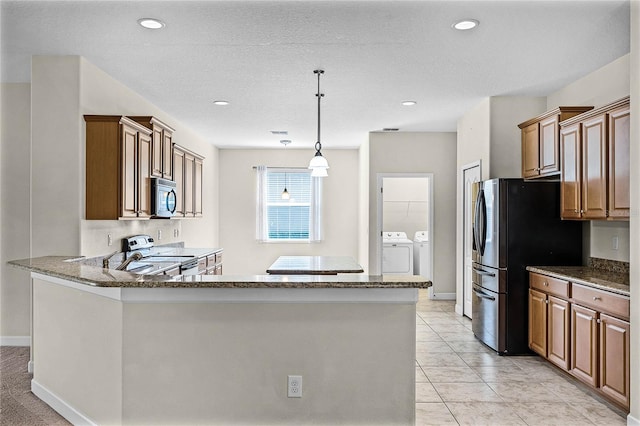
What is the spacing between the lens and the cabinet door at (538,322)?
414cm

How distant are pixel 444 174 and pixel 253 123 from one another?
308 cm

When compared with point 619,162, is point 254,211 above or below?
below

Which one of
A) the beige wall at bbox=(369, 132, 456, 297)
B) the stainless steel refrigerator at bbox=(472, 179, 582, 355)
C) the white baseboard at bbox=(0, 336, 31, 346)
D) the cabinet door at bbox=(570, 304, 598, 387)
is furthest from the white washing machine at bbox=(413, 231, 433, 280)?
the white baseboard at bbox=(0, 336, 31, 346)

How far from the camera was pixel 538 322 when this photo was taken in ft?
14.0

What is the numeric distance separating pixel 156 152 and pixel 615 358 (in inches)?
171

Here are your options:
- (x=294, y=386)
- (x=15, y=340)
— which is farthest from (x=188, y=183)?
(x=294, y=386)

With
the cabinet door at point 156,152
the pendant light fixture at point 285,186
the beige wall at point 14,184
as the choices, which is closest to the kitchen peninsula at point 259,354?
the cabinet door at point 156,152

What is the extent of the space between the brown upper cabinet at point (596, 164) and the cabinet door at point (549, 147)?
0.11 meters

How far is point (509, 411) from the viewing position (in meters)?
3.21

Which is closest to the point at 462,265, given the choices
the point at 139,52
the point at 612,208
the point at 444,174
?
the point at 444,174

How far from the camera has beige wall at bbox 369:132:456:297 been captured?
7383mm

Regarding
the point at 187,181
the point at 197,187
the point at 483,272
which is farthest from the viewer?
the point at 197,187

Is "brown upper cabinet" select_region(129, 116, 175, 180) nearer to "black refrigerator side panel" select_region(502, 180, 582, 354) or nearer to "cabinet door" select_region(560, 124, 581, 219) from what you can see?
"black refrigerator side panel" select_region(502, 180, 582, 354)
